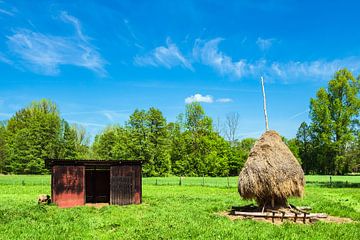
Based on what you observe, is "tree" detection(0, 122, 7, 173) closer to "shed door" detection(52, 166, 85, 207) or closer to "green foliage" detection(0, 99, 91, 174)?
"green foliage" detection(0, 99, 91, 174)

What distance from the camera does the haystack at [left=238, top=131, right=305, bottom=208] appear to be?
19.3 metres

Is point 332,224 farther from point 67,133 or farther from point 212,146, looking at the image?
point 67,133

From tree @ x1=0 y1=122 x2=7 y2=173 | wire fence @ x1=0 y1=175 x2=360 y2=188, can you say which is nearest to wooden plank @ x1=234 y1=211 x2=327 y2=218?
wire fence @ x1=0 y1=175 x2=360 y2=188

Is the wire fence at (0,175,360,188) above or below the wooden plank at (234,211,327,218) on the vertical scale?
below

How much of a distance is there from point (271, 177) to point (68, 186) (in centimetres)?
1402

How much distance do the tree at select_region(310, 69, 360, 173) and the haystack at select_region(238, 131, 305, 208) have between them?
44236 mm

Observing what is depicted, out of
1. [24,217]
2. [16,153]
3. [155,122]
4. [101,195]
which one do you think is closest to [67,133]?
[16,153]

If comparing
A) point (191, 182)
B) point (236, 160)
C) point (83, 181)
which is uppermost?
point (236, 160)

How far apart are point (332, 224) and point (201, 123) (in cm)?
6696

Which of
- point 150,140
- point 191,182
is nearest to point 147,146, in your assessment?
point 150,140

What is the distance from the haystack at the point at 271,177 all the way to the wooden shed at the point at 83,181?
385 inches

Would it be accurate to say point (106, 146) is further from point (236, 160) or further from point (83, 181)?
point (83, 181)

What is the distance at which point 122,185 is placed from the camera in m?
27.3

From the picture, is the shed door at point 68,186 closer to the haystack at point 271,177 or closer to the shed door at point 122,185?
the shed door at point 122,185
